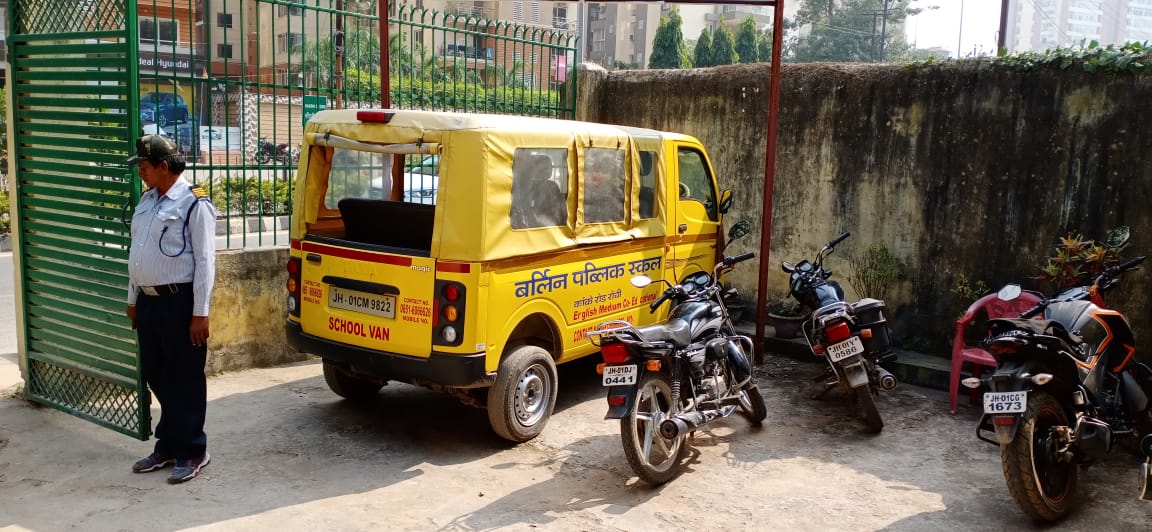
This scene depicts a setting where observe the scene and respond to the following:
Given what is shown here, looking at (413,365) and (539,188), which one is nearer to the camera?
(413,365)

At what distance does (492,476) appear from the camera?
200 inches

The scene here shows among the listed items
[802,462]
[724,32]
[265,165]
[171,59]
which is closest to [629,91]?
[265,165]

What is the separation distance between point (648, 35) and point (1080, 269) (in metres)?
69.4

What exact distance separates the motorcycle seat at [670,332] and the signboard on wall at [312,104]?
153 inches

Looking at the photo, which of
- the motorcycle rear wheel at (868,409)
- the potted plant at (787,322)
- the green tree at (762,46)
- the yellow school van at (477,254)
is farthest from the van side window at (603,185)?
the green tree at (762,46)

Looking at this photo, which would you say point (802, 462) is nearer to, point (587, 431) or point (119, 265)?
point (587, 431)

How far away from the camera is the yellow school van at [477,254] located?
5.13 meters

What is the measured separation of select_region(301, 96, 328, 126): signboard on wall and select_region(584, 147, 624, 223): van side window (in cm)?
273

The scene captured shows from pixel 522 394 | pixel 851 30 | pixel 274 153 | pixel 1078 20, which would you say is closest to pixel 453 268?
pixel 522 394

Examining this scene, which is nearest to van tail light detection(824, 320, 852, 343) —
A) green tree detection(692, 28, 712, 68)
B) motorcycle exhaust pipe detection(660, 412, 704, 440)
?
motorcycle exhaust pipe detection(660, 412, 704, 440)

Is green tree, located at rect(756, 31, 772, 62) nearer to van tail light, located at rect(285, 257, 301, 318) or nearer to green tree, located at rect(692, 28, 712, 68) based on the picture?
green tree, located at rect(692, 28, 712, 68)

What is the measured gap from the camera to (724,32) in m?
56.7

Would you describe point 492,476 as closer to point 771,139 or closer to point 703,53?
point 771,139

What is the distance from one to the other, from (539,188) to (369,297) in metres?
1.26
